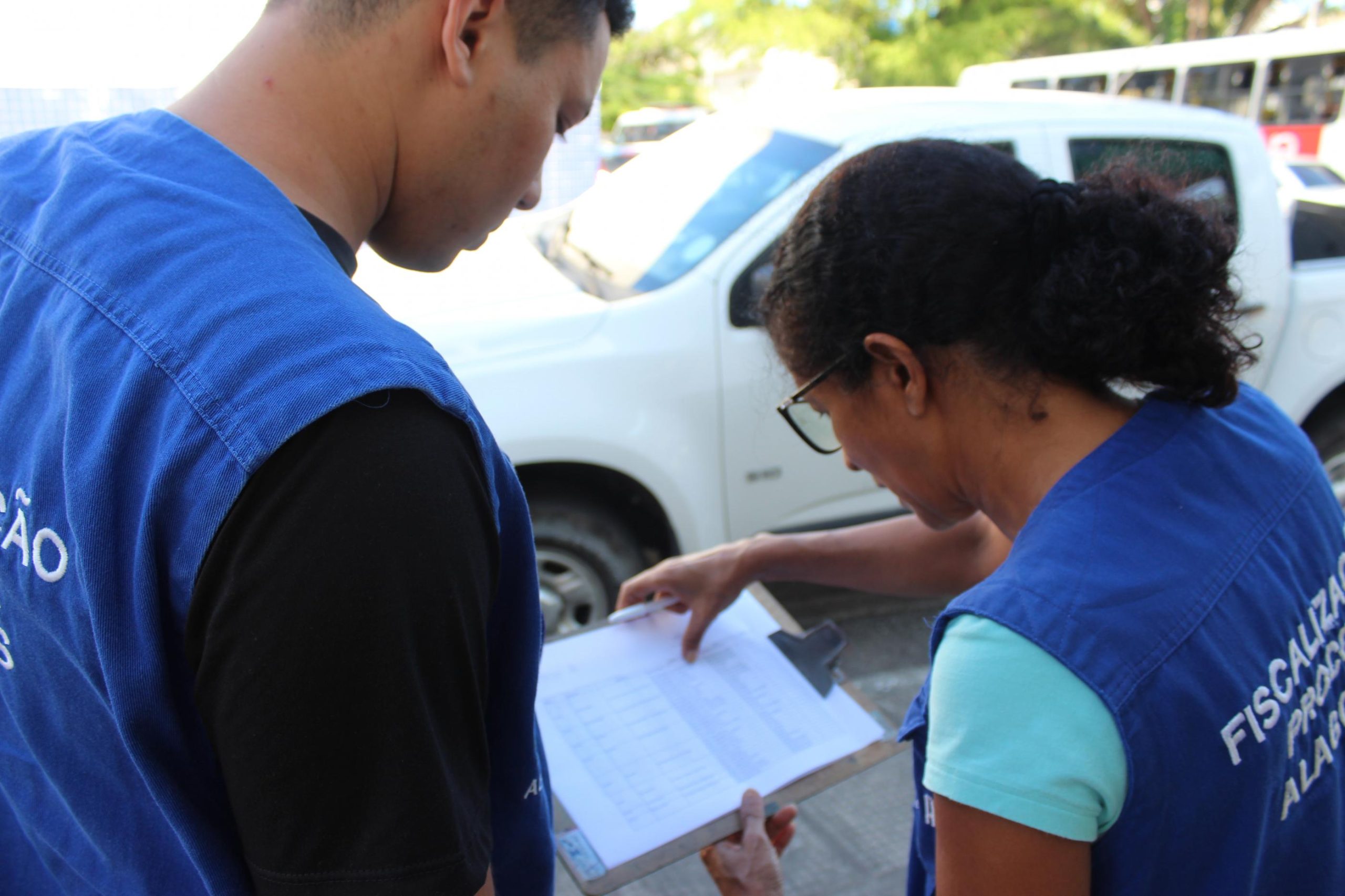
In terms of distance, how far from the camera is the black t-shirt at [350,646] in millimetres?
698

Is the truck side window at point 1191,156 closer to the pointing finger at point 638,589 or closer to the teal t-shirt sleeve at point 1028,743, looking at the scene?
the pointing finger at point 638,589

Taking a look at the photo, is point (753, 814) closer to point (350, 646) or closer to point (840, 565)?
point (840, 565)

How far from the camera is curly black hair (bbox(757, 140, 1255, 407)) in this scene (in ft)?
4.18

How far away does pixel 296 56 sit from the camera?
0.99 metres

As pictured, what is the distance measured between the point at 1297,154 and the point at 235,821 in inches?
625

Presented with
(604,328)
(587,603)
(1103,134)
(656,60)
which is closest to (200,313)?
(604,328)

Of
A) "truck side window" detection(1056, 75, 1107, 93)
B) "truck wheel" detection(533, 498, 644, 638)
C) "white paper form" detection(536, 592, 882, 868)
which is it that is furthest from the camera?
"truck side window" detection(1056, 75, 1107, 93)

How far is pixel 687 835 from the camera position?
149 cm

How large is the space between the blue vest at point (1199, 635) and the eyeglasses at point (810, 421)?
44cm

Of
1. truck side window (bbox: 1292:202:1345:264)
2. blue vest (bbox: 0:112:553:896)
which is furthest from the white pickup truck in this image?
blue vest (bbox: 0:112:553:896)

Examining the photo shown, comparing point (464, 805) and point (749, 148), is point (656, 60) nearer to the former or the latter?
point (749, 148)

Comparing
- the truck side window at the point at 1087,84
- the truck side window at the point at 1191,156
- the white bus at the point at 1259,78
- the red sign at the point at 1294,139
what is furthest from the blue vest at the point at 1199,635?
the truck side window at the point at 1087,84

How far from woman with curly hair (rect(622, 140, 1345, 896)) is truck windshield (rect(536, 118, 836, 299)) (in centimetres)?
192

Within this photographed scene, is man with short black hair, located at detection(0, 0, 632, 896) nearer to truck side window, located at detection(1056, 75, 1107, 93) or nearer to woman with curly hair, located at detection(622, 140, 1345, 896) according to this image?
woman with curly hair, located at detection(622, 140, 1345, 896)
